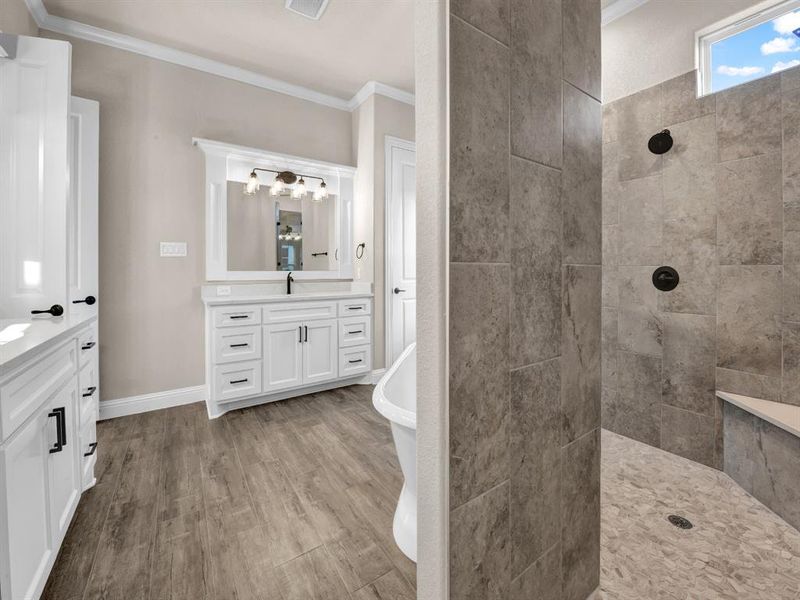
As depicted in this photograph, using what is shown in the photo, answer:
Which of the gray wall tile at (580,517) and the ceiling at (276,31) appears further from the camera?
the ceiling at (276,31)

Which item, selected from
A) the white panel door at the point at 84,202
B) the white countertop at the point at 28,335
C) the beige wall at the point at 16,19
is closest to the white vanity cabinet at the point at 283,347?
the white panel door at the point at 84,202

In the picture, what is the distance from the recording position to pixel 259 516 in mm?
1687

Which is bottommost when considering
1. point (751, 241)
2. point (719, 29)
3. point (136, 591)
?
point (136, 591)

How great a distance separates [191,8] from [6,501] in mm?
3051

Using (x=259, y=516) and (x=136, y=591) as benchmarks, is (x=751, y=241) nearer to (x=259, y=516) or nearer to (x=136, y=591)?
(x=259, y=516)

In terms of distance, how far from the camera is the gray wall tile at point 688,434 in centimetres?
209

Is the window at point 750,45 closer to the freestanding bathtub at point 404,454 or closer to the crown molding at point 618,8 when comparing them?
the crown molding at point 618,8

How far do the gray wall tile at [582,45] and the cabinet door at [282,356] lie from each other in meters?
2.65

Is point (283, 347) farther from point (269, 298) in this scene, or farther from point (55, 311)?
point (55, 311)

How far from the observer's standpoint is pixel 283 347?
3.11 metres

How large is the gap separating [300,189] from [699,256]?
3.18m

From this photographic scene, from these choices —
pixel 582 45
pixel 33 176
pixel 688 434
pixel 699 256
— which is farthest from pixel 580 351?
pixel 33 176

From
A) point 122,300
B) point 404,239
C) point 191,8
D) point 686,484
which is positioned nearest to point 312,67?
point 191,8

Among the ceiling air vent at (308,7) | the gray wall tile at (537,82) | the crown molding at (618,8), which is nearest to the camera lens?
the gray wall tile at (537,82)
